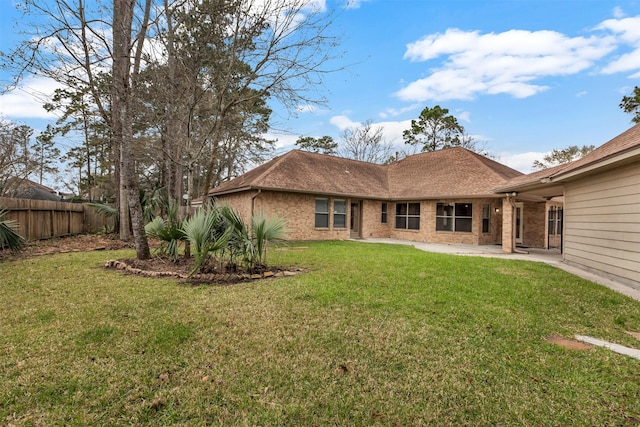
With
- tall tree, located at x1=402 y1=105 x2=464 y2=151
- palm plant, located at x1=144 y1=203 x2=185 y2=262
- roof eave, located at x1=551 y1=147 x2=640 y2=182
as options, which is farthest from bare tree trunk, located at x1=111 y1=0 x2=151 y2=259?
tall tree, located at x1=402 y1=105 x2=464 y2=151

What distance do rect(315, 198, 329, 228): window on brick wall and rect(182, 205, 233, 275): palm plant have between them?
911cm

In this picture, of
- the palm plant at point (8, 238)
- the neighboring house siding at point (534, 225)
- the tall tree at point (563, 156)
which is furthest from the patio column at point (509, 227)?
the tall tree at point (563, 156)

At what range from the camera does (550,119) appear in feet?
53.7

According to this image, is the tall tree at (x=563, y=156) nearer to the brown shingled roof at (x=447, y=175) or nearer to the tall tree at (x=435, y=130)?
the tall tree at (x=435, y=130)

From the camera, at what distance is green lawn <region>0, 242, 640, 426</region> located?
2219mm

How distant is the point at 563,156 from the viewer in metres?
31.4

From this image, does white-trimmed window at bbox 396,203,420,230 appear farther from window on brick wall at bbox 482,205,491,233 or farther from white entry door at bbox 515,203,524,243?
white entry door at bbox 515,203,524,243

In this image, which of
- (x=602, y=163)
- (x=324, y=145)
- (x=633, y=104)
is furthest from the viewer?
(x=324, y=145)

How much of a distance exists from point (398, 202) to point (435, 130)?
15.5 meters

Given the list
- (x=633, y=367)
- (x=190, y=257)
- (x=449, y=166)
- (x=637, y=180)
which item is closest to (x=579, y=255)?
(x=637, y=180)

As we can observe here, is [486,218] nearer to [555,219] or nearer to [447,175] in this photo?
[447,175]

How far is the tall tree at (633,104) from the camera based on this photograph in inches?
700

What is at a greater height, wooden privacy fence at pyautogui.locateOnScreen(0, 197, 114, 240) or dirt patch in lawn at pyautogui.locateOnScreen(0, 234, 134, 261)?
wooden privacy fence at pyautogui.locateOnScreen(0, 197, 114, 240)

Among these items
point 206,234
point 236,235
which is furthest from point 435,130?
point 206,234
